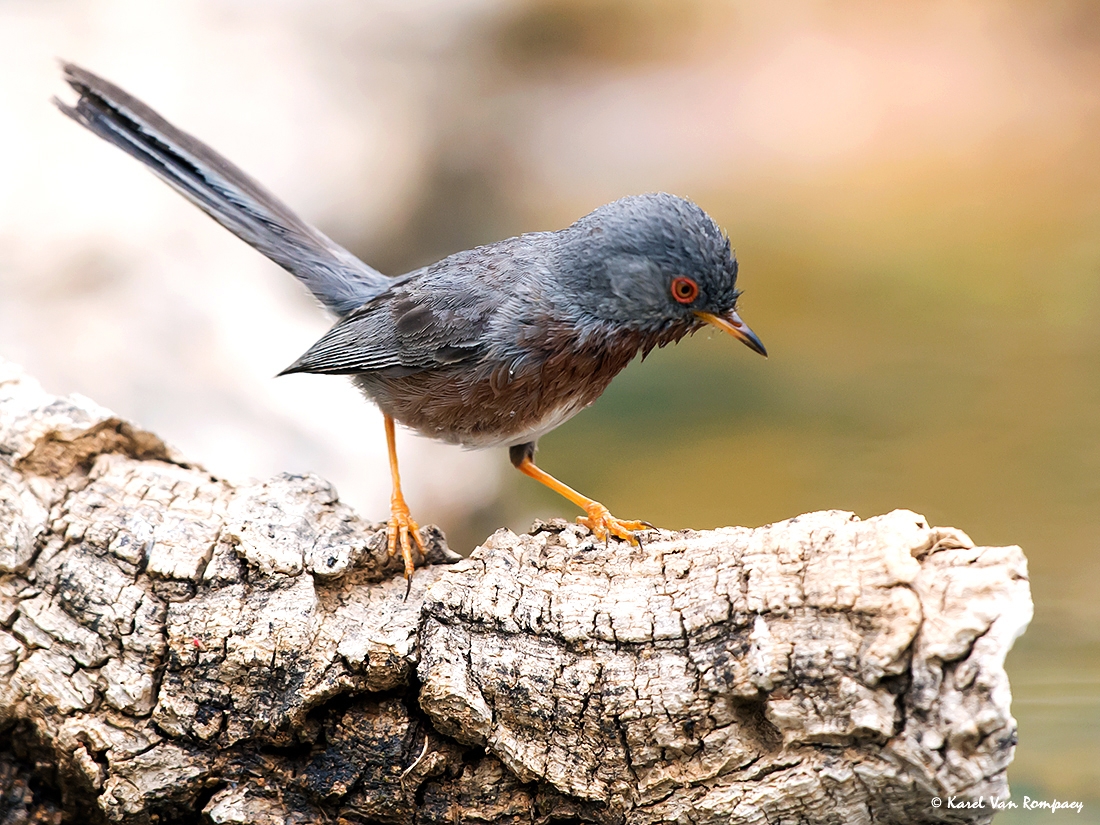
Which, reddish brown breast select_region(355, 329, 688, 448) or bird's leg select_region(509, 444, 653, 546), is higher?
reddish brown breast select_region(355, 329, 688, 448)

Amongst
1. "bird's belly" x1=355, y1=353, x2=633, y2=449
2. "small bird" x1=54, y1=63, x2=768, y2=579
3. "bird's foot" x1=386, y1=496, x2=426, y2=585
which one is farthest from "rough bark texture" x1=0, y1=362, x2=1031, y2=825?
"bird's belly" x1=355, y1=353, x2=633, y2=449

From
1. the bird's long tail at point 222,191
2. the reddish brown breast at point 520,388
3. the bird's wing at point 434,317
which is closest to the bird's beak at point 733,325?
the reddish brown breast at point 520,388

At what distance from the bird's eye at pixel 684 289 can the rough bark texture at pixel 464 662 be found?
97cm

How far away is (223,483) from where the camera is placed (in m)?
4.30

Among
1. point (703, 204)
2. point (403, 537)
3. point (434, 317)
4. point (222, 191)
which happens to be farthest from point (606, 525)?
point (703, 204)

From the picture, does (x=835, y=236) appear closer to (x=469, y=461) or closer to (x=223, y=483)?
(x=469, y=461)

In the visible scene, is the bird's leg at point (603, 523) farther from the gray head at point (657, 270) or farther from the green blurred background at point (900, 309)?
the green blurred background at point (900, 309)

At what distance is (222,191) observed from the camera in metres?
5.04

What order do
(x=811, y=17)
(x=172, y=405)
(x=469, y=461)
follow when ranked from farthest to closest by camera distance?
(x=811, y=17) < (x=469, y=461) < (x=172, y=405)

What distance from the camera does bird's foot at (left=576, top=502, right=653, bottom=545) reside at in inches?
158

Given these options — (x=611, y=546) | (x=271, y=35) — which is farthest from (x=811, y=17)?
(x=611, y=546)

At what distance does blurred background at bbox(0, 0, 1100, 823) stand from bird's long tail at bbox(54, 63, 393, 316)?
6.36 feet

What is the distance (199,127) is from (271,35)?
2.38m

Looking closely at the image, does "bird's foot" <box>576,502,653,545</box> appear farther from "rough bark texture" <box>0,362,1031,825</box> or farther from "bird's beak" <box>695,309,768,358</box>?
"bird's beak" <box>695,309,768,358</box>
